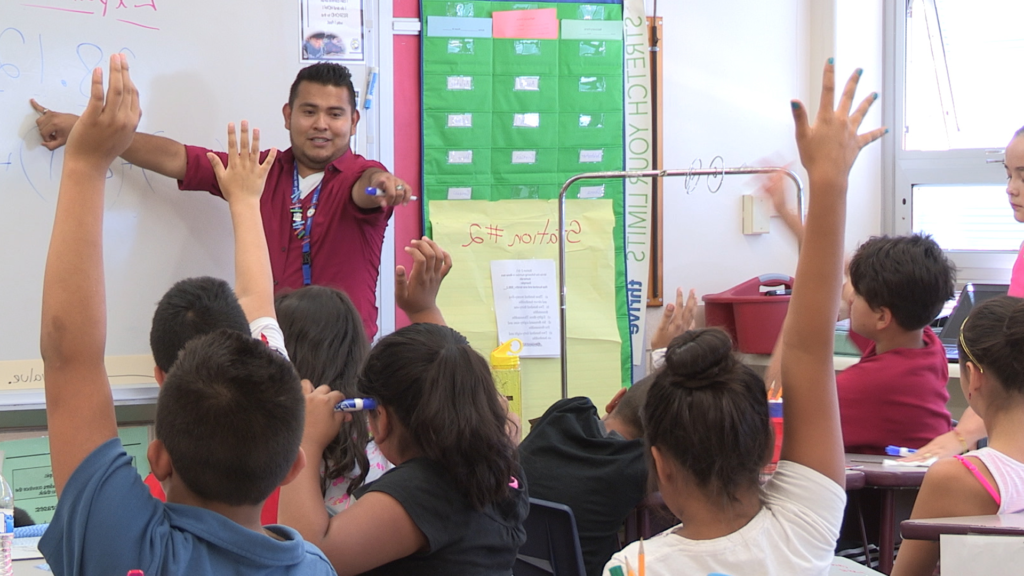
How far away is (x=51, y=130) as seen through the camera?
95.4 inches

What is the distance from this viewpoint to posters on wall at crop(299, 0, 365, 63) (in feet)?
9.00

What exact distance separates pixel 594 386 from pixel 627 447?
1694 millimetres

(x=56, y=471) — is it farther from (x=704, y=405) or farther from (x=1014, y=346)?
(x=1014, y=346)

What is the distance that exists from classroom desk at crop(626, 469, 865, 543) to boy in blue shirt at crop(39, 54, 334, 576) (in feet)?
3.54

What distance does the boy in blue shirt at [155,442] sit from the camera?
882mm

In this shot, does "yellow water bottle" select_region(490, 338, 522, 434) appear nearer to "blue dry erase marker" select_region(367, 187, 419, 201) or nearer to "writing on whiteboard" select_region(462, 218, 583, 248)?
"writing on whiteboard" select_region(462, 218, 583, 248)

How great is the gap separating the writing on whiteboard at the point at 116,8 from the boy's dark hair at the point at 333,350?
127cm

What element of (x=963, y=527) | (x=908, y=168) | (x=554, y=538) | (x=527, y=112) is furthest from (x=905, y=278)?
(x=908, y=168)

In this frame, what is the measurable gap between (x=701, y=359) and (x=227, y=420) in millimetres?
561

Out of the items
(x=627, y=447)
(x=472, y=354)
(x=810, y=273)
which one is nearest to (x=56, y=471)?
(x=472, y=354)

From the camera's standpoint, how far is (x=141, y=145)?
2.50 m

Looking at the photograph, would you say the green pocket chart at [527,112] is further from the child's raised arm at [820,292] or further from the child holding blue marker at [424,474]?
the child's raised arm at [820,292]

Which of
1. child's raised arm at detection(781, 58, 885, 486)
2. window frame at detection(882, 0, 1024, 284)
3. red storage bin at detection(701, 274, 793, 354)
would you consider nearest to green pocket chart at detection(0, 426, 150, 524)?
child's raised arm at detection(781, 58, 885, 486)

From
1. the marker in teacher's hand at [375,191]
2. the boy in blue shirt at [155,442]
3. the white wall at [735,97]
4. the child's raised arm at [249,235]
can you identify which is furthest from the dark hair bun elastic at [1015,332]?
the white wall at [735,97]
